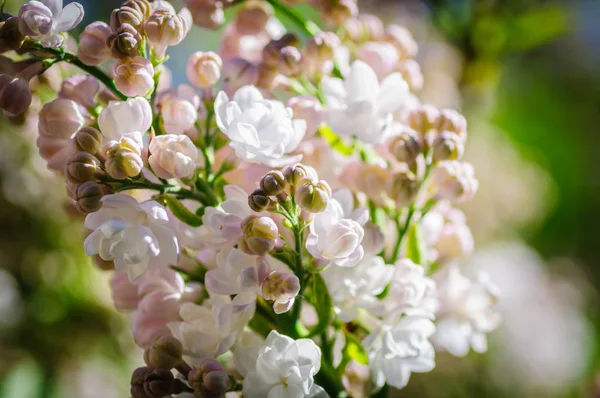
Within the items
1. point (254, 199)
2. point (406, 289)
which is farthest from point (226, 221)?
point (406, 289)

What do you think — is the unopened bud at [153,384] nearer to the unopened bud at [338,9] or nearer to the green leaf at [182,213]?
the green leaf at [182,213]

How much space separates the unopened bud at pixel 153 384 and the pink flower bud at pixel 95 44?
0.19 m

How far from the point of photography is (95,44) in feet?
1.26

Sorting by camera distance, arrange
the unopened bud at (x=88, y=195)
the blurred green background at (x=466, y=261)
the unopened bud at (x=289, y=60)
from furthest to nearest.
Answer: the blurred green background at (x=466, y=261) → the unopened bud at (x=289, y=60) → the unopened bud at (x=88, y=195)

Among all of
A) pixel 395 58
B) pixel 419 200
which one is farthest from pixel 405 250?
pixel 395 58

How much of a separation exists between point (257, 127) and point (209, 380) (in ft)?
0.50

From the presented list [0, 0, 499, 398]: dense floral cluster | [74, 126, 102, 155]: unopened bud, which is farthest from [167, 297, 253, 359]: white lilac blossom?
[74, 126, 102, 155]: unopened bud

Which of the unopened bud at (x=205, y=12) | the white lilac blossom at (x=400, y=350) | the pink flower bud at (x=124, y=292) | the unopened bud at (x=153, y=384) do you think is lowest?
the pink flower bud at (x=124, y=292)

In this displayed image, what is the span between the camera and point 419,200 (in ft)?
1.61

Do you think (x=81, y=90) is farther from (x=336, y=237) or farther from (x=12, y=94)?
(x=336, y=237)

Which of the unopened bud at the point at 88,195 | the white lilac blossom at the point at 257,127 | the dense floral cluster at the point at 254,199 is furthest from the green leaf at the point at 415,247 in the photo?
the unopened bud at the point at 88,195

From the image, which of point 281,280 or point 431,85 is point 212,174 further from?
point 431,85

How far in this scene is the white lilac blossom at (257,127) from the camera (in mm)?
391

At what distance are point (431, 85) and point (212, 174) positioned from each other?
2.50ft
